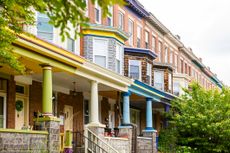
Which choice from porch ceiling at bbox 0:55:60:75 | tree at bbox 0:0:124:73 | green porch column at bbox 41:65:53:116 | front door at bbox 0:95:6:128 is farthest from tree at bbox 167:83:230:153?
tree at bbox 0:0:124:73

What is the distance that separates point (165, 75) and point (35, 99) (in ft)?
57.1

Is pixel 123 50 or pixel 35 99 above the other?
pixel 123 50

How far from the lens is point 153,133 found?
104 ft

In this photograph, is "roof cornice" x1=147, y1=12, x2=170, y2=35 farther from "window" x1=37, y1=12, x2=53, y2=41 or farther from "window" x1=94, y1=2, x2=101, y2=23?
"window" x1=37, y1=12, x2=53, y2=41

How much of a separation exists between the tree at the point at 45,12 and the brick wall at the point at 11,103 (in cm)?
945

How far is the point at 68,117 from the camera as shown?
91.9ft

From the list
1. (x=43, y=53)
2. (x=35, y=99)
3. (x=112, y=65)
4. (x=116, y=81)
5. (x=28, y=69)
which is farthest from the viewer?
(x=112, y=65)

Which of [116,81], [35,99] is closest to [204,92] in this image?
[116,81]

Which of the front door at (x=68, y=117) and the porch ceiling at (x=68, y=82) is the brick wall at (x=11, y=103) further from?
the front door at (x=68, y=117)

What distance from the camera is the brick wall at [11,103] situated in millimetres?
22291

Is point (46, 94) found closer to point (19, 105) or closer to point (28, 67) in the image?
point (28, 67)

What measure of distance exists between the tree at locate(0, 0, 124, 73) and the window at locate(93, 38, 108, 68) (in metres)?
15.1

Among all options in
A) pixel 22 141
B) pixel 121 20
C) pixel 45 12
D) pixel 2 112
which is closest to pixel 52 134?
pixel 22 141

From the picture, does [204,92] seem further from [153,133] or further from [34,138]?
[34,138]
